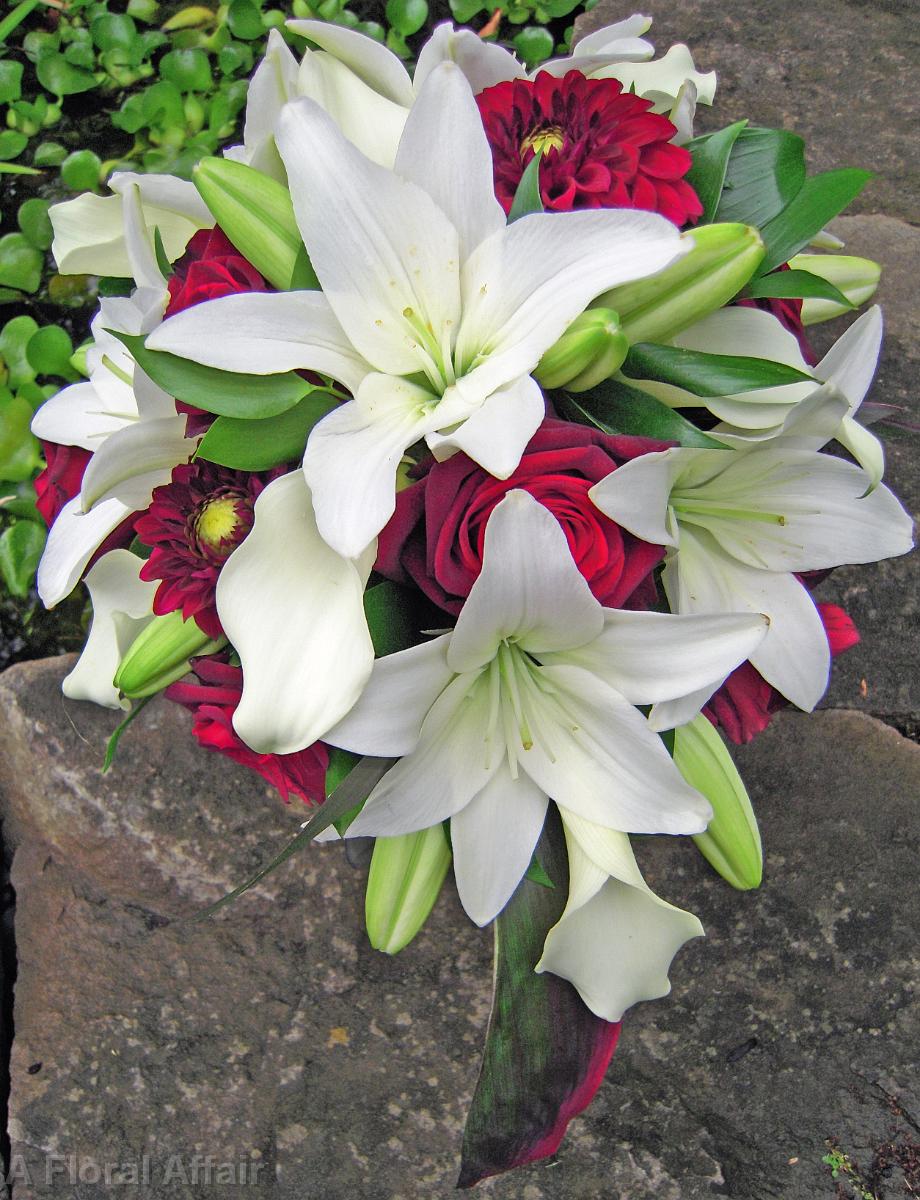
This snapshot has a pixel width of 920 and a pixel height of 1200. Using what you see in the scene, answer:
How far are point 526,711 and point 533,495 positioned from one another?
Result: 0.13 m

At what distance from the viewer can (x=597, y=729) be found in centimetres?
50

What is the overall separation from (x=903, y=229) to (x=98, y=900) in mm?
1016

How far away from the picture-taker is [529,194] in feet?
1.60

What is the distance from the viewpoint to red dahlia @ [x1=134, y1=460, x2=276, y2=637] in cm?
49

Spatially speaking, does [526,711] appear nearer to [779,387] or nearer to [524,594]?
[524,594]

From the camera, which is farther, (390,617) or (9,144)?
(9,144)

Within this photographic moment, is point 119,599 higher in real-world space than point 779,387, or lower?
lower

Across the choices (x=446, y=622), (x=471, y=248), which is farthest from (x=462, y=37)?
(x=446, y=622)

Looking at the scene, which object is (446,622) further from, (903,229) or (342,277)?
(903,229)


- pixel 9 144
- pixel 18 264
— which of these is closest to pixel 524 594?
pixel 18 264

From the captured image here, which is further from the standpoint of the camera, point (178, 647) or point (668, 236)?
point (178, 647)

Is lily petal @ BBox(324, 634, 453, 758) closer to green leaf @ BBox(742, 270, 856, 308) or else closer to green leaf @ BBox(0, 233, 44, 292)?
green leaf @ BBox(742, 270, 856, 308)

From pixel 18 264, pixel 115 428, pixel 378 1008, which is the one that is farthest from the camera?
pixel 18 264

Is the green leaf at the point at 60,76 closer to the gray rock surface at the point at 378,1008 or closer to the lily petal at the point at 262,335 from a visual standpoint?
the gray rock surface at the point at 378,1008
